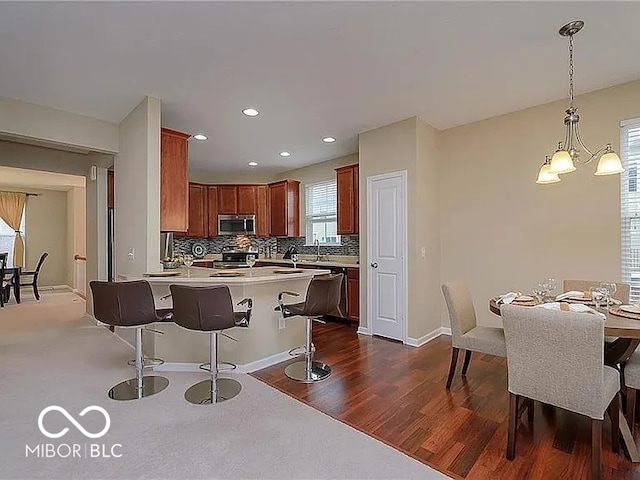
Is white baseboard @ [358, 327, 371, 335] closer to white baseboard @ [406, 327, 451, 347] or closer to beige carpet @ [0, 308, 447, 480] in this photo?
white baseboard @ [406, 327, 451, 347]

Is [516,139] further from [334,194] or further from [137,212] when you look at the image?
[137,212]

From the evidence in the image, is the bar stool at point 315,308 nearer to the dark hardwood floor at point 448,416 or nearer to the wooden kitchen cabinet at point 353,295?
the dark hardwood floor at point 448,416

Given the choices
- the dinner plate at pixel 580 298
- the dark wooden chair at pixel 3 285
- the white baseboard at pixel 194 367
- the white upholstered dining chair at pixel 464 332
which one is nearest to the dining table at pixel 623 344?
the dinner plate at pixel 580 298

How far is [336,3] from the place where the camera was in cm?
220

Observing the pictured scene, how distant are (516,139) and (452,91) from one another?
3.77 ft

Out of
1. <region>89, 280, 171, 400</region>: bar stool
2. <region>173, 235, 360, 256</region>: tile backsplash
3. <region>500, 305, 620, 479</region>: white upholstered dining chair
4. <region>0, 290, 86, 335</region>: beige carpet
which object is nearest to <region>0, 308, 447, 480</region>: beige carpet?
<region>89, 280, 171, 400</region>: bar stool

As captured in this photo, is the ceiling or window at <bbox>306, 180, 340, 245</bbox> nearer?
the ceiling

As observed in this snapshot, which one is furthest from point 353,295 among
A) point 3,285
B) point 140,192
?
point 3,285

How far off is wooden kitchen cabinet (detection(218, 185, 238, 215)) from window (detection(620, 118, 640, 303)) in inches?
238

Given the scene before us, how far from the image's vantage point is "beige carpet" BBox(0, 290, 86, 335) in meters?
5.29

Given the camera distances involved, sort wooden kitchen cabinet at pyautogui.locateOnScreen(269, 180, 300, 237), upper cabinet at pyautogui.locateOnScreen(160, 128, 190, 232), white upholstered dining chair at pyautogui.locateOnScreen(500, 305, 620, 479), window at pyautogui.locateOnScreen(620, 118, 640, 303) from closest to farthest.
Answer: white upholstered dining chair at pyautogui.locateOnScreen(500, 305, 620, 479), window at pyautogui.locateOnScreen(620, 118, 640, 303), upper cabinet at pyautogui.locateOnScreen(160, 128, 190, 232), wooden kitchen cabinet at pyautogui.locateOnScreen(269, 180, 300, 237)

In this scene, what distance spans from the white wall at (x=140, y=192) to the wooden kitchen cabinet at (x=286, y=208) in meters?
3.23

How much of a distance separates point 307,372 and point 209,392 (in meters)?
0.88

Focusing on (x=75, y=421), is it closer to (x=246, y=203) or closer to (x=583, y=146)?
(x=583, y=146)
